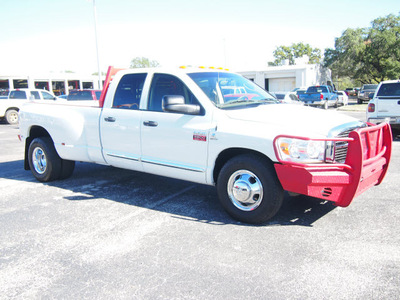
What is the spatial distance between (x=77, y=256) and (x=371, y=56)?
48.0m

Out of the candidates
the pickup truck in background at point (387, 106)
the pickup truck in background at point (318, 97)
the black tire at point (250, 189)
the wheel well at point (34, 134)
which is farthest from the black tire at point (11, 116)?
the black tire at point (250, 189)

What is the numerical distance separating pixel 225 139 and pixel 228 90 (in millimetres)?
939

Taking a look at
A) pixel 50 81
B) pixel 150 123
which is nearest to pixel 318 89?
pixel 150 123

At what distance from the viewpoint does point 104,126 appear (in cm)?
551

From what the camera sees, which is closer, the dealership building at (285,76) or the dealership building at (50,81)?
the dealership building at (285,76)

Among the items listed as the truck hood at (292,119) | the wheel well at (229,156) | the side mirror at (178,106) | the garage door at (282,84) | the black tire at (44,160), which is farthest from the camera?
the garage door at (282,84)

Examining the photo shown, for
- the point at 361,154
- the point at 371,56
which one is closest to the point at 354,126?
the point at 361,154

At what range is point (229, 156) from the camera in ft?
14.8

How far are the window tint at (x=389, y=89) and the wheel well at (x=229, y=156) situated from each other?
8.26m

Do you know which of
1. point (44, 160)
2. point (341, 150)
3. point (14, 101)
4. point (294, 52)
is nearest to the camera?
point (341, 150)

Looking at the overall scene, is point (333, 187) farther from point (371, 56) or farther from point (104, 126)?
point (371, 56)

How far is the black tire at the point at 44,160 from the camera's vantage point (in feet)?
20.4

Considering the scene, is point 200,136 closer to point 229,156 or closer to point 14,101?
point 229,156

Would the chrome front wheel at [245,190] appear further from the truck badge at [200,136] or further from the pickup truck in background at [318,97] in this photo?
the pickup truck in background at [318,97]
